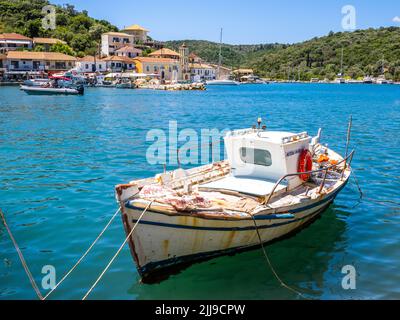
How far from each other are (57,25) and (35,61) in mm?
41943

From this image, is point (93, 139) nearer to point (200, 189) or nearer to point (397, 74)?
point (200, 189)

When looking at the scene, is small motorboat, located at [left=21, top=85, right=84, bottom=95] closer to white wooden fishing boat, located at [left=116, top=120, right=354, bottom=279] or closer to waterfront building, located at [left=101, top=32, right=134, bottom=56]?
white wooden fishing boat, located at [left=116, top=120, right=354, bottom=279]

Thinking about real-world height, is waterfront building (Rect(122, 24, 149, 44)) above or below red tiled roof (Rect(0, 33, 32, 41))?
above

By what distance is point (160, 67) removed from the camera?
437 feet

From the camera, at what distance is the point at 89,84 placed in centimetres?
11069

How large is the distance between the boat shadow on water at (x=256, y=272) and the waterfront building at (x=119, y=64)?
120 meters

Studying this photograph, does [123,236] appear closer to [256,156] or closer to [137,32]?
[256,156]

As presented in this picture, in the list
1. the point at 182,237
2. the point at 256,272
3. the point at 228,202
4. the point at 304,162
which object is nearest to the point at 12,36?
the point at 304,162

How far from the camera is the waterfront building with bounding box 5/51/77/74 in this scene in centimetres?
10994

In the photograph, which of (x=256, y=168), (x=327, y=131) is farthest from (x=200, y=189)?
(x=327, y=131)

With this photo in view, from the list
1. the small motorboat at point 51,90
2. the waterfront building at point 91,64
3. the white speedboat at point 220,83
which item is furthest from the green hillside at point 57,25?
the small motorboat at point 51,90

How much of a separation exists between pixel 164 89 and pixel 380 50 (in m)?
116

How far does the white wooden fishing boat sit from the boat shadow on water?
9.2 inches

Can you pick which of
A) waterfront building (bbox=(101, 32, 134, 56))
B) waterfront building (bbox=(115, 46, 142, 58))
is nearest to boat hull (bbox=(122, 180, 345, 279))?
waterfront building (bbox=(115, 46, 142, 58))
